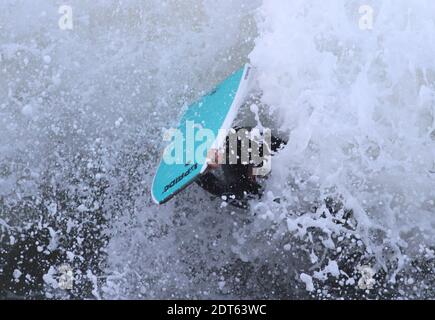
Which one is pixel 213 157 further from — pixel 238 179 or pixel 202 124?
pixel 238 179

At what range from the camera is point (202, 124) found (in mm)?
2979

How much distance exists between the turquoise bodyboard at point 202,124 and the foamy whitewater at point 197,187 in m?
0.26

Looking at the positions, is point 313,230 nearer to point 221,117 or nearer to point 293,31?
point 221,117

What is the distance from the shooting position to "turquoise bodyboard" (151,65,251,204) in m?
2.66

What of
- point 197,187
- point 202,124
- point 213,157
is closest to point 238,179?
point 197,187

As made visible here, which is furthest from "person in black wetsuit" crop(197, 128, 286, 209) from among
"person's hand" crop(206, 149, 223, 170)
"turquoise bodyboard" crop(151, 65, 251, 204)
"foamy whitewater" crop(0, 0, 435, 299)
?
"person's hand" crop(206, 149, 223, 170)

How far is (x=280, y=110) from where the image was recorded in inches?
133

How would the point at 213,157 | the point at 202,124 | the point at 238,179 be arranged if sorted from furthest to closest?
the point at 238,179
the point at 202,124
the point at 213,157

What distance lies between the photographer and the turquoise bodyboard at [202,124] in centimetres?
266

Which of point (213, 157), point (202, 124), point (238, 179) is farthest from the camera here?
point (238, 179)

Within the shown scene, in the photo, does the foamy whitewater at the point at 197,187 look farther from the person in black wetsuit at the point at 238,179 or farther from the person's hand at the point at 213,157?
the person's hand at the point at 213,157

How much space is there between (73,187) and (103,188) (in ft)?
0.68

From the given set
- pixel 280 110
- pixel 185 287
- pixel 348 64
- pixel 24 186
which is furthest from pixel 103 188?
pixel 348 64

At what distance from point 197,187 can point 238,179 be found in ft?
0.96
